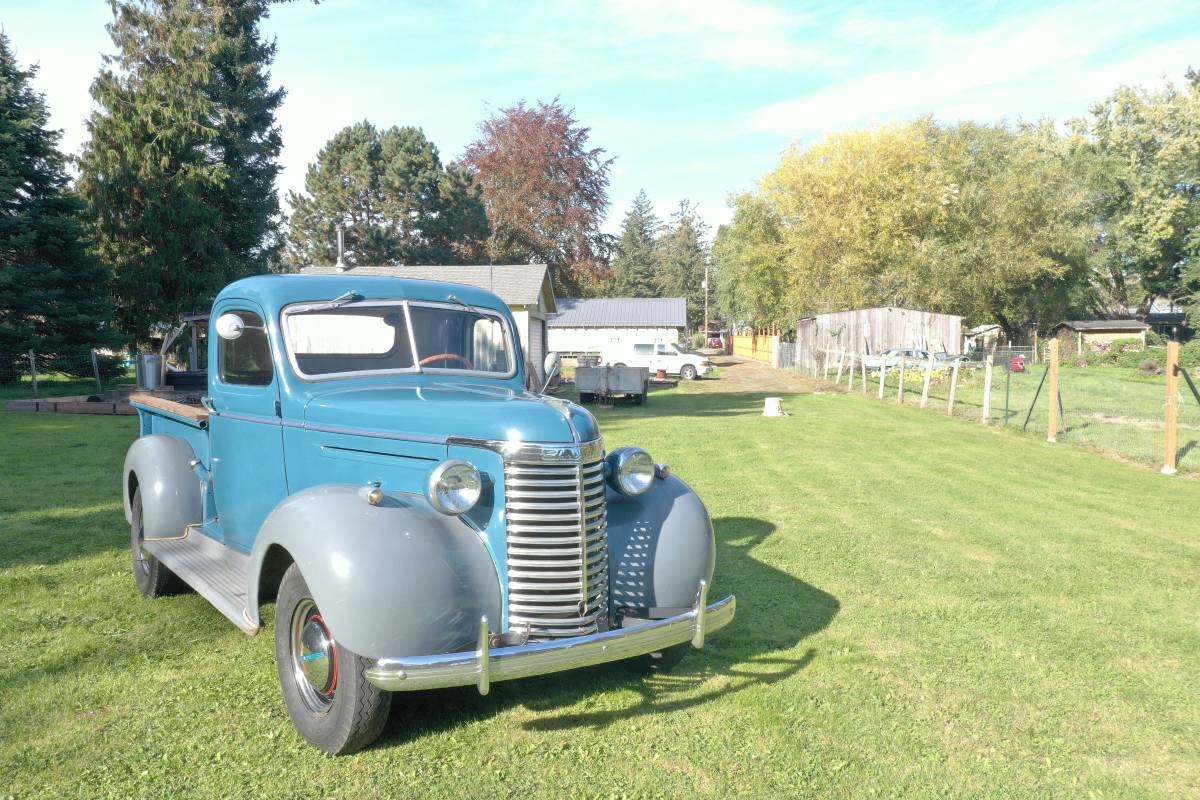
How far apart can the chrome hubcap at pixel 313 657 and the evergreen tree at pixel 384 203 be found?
140 ft

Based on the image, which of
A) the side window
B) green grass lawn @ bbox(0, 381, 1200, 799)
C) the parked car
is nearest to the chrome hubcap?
green grass lawn @ bbox(0, 381, 1200, 799)

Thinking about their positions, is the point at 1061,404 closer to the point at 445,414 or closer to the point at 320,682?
the point at 445,414

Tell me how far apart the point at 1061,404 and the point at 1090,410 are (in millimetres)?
4880

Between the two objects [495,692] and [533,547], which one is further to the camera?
[495,692]

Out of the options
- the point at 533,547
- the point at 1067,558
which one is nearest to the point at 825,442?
the point at 1067,558

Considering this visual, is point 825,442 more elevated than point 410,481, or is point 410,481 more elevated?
point 410,481

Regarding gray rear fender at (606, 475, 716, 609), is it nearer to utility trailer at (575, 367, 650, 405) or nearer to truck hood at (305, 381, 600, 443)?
truck hood at (305, 381, 600, 443)

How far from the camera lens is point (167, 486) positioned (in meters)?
5.18

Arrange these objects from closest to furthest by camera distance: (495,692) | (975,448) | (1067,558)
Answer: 1. (495,692)
2. (1067,558)
3. (975,448)

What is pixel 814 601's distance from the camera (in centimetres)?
552

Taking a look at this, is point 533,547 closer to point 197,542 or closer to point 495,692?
point 495,692

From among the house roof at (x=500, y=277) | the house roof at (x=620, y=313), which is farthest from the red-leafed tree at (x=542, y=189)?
the house roof at (x=500, y=277)

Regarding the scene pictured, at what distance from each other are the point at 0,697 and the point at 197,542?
1385 millimetres

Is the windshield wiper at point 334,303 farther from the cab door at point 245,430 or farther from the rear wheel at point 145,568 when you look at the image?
the rear wheel at point 145,568
